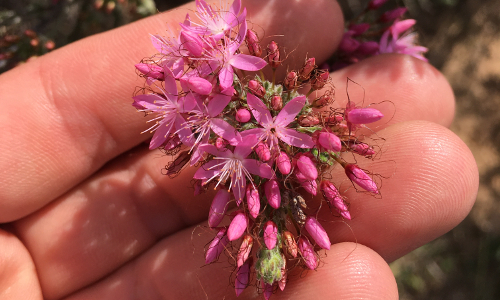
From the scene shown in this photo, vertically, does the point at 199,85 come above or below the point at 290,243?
above

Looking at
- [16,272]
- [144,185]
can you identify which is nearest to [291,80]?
[144,185]

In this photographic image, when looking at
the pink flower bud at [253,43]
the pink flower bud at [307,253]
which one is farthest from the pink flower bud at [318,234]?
the pink flower bud at [253,43]

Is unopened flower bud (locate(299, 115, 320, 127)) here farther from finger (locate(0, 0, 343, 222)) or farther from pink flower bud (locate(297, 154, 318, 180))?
finger (locate(0, 0, 343, 222))

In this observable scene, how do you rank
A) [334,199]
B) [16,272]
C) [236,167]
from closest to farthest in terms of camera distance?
[236,167], [334,199], [16,272]

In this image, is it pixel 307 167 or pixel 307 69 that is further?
pixel 307 69

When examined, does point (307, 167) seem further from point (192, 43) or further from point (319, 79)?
point (192, 43)

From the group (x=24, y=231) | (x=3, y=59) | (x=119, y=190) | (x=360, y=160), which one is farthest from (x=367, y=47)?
(x=3, y=59)

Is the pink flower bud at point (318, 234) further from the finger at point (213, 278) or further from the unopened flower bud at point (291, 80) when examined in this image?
the unopened flower bud at point (291, 80)
